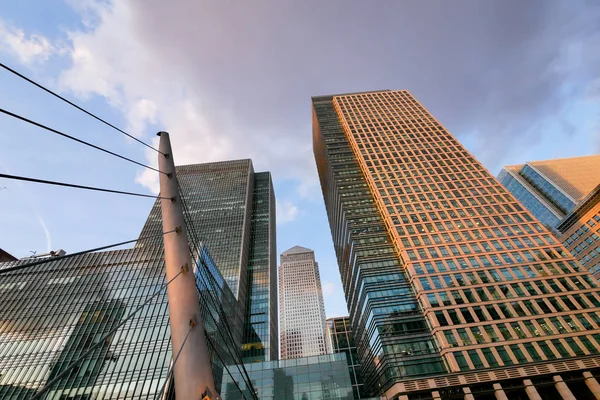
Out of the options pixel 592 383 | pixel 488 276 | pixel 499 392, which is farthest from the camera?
pixel 488 276

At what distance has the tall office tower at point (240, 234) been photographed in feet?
337

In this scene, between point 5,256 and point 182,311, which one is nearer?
point 182,311

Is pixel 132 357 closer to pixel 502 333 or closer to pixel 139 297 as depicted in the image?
pixel 139 297

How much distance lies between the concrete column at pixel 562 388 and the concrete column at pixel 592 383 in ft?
8.67

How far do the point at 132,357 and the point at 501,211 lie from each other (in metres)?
78.0

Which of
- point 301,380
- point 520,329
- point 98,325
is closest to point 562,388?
point 520,329

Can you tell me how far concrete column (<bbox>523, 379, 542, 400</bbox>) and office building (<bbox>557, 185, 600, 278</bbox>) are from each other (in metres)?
63.3

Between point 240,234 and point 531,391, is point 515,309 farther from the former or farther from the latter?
point 240,234

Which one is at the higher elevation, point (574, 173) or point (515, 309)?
point (574, 173)

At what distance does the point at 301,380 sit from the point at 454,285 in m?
33.4

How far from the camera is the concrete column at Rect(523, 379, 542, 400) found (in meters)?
44.5

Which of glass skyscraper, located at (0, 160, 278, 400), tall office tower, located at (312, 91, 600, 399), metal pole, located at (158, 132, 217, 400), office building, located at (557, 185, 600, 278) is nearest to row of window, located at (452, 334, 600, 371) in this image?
tall office tower, located at (312, 91, 600, 399)

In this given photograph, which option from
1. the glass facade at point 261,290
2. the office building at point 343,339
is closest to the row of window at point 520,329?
the office building at point 343,339

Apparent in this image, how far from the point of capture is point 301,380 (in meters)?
44.9
